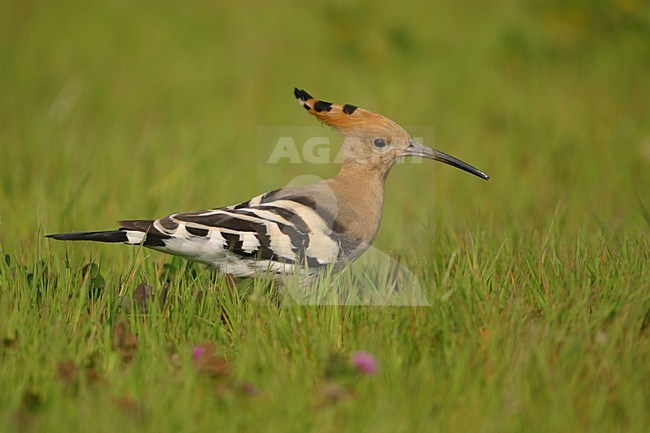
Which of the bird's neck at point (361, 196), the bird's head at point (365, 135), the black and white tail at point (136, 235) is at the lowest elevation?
the black and white tail at point (136, 235)

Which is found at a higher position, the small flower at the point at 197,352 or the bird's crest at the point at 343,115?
the bird's crest at the point at 343,115

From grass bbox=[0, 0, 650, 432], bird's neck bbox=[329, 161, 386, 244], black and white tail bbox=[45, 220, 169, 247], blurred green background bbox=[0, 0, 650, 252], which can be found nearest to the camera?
grass bbox=[0, 0, 650, 432]

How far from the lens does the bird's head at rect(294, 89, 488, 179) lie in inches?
138

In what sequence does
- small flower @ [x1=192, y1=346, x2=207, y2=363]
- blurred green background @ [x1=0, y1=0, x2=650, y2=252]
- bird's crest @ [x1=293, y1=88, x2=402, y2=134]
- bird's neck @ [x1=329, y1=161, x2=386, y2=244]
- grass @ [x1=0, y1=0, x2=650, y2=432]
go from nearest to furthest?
1. grass @ [x1=0, y1=0, x2=650, y2=432]
2. small flower @ [x1=192, y1=346, x2=207, y2=363]
3. bird's neck @ [x1=329, y1=161, x2=386, y2=244]
4. bird's crest @ [x1=293, y1=88, x2=402, y2=134]
5. blurred green background @ [x1=0, y1=0, x2=650, y2=252]

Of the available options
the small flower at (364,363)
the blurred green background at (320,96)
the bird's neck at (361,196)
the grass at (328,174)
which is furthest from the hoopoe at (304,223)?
the small flower at (364,363)

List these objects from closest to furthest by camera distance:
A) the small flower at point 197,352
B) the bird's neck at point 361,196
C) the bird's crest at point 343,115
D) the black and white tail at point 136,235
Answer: the small flower at point 197,352 < the black and white tail at point 136,235 < the bird's neck at point 361,196 < the bird's crest at point 343,115

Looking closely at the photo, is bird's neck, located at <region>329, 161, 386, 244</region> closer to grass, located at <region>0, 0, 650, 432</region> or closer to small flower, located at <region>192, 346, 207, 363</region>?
grass, located at <region>0, 0, 650, 432</region>

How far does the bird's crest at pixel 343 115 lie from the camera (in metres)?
3.49

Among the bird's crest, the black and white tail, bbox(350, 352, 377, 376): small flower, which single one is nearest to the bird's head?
the bird's crest

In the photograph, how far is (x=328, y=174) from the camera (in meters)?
5.34

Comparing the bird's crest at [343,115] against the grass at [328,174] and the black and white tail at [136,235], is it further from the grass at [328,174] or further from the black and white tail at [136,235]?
the black and white tail at [136,235]

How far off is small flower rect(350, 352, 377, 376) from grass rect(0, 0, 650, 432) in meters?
0.02

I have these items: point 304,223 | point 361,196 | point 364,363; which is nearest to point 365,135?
point 361,196

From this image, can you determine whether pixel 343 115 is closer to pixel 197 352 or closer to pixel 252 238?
pixel 252 238
